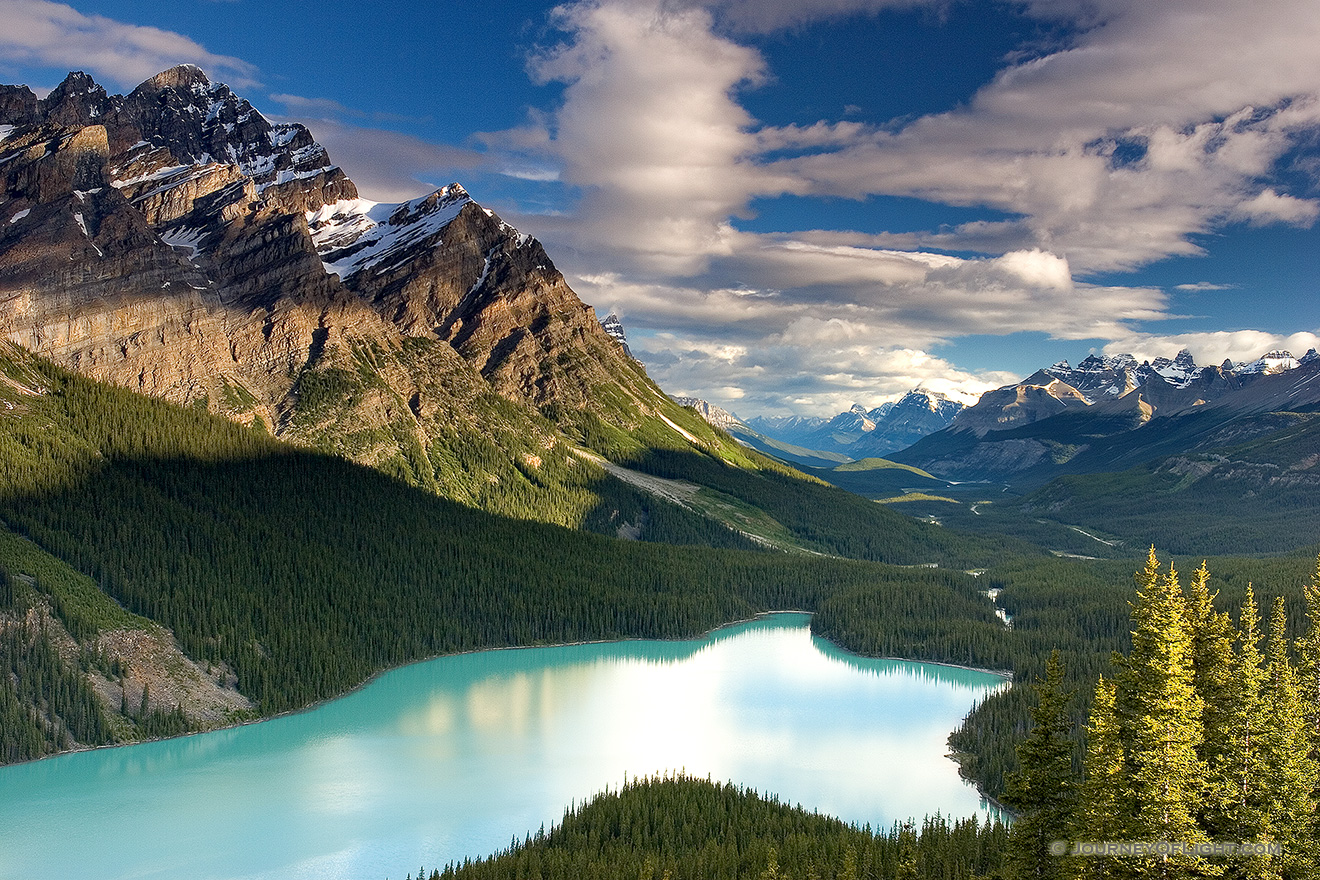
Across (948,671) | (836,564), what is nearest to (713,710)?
(948,671)

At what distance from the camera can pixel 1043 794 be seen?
3809 centimetres

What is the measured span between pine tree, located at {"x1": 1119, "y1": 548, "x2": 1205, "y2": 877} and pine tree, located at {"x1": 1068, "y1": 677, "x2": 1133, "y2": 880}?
0.47m

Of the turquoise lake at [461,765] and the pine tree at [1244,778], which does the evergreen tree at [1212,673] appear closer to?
the pine tree at [1244,778]

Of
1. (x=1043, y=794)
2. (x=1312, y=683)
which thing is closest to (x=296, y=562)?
(x=1043, y=794)

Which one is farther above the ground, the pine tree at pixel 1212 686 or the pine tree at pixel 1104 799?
the pine tree at pixel 1212 686

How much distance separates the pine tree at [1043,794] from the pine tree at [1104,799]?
2.40 m

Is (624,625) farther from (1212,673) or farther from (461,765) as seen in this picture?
(1212,673)

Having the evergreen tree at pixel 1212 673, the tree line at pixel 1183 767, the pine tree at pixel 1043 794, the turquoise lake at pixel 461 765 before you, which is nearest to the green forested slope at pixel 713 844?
the turquoise lake at pixel 461 765

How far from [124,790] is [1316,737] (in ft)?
272

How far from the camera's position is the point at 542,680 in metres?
125

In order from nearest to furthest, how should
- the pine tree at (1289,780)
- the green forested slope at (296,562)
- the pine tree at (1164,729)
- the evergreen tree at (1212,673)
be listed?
the pine tree at (1164,729)
the pine tree at (1289,780)
the evergreen tree at (1212,673)
the green forested slope at (296,562)

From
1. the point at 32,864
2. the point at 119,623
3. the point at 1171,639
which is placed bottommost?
the point at 32,864

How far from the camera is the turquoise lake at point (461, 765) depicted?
6844 cm

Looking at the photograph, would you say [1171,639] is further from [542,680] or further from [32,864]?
[542,680]
